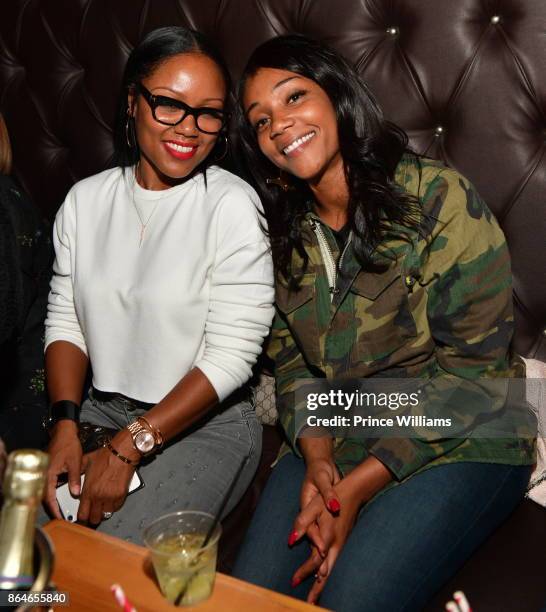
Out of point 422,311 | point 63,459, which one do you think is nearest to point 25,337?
point 63,459

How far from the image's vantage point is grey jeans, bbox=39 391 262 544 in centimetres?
134

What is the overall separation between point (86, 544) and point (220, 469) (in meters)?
0.42

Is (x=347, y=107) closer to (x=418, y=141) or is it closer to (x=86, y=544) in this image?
(x=418, y=141)

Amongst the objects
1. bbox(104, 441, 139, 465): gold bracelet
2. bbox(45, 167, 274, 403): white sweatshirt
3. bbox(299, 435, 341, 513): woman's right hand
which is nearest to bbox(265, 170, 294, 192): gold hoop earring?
bbox(45, 167, 274, 403): white sweatshirt

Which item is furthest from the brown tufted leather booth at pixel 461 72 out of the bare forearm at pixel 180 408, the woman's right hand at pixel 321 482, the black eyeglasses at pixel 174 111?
the bare forearm at pixel 180 408

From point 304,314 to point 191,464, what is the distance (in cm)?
39

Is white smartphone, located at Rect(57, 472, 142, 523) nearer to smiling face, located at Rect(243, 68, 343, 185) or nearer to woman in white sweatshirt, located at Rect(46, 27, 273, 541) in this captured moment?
woman in white sweatshirt, located at Rect(46, 27, 273, 541)

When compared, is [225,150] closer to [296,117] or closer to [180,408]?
[296,117]

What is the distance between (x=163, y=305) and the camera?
1.47 m

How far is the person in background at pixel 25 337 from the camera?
1607 mm

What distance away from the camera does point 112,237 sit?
1557 mm

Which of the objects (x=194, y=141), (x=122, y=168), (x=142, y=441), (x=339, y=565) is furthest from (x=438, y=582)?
(x=122, y=168)

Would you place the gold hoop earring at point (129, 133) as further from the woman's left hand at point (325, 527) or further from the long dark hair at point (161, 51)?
the woman's left hand at point (325, 527)

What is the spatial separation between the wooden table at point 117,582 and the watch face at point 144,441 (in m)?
0.30
